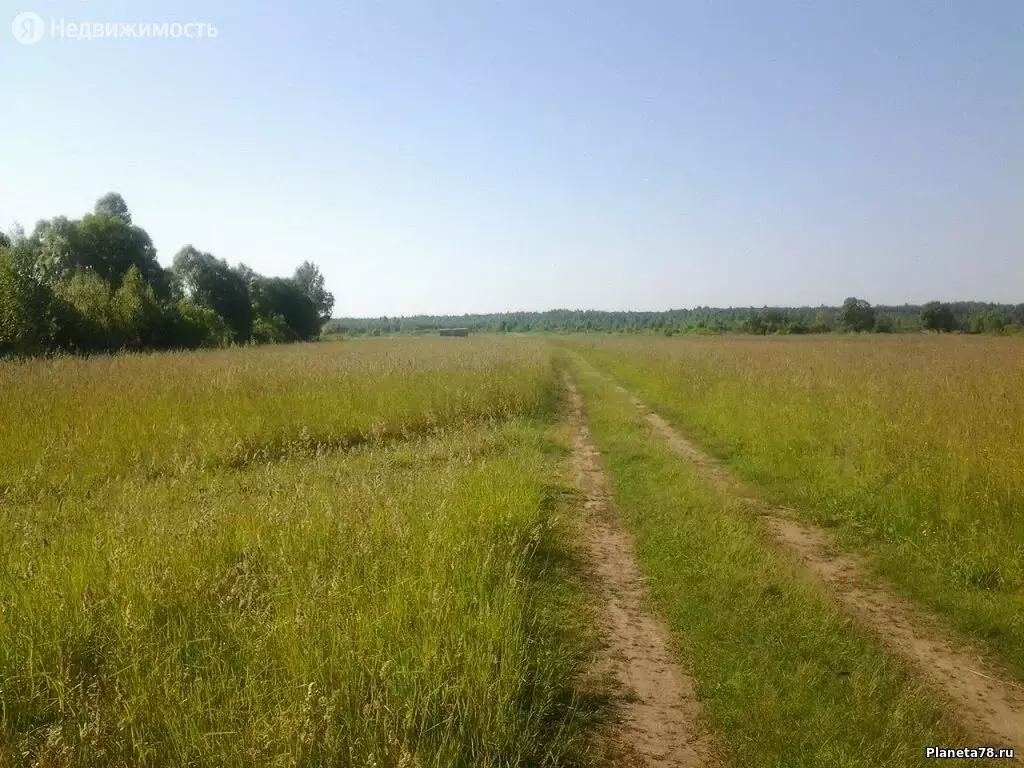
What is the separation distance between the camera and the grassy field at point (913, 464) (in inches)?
217

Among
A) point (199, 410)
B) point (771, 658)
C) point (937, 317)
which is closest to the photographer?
point (771, 658)

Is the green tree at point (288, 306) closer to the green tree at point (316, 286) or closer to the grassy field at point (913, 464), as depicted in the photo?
the green tree at point (316, 286)

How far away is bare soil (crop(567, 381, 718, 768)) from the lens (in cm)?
327

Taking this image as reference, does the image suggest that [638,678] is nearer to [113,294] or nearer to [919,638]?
[919,638]

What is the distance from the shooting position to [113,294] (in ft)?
103

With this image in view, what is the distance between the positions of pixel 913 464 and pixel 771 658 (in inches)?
197

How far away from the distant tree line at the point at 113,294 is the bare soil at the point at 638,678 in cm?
2428

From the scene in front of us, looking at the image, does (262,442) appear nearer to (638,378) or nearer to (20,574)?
(20,574)

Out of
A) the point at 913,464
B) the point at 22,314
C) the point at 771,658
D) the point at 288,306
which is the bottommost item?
the point at 771,658

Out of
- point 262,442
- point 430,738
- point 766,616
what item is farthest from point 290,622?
point 262,442

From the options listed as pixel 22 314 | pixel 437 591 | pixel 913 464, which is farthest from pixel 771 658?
pixel 22 314

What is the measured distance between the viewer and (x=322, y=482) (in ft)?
21.2

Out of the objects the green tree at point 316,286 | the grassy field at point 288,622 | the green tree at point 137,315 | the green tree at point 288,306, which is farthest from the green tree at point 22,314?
the green tree at point 316,286

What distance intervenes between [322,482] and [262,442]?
4098mm
